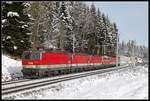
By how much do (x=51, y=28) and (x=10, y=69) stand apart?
36.4 meters

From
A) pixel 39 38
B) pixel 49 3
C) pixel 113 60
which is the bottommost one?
pixel 113 60

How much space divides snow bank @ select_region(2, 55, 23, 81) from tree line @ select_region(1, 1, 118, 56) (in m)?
2.77

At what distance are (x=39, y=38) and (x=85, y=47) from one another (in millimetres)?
25499

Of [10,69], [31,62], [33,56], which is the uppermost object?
[33,56]

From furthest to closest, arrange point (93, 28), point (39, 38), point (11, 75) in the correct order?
point (93, 28)
point (39, 38)
point (11, 75)

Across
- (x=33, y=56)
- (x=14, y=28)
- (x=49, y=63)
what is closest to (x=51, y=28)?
(x=14, y=28)

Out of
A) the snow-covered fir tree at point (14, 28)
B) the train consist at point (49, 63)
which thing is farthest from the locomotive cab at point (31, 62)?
the snow-covered fir tree at point (14, 28)

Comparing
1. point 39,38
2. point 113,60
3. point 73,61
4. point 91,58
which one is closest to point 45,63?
point 73,61

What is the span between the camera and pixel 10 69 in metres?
34.5

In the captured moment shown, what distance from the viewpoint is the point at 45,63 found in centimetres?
3262

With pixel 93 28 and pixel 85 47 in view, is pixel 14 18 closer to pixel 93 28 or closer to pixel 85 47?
pixel 85 47

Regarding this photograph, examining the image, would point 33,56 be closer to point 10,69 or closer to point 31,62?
point 31,62

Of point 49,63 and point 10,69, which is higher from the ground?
point 49,63

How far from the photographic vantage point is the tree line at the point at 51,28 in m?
41.5
